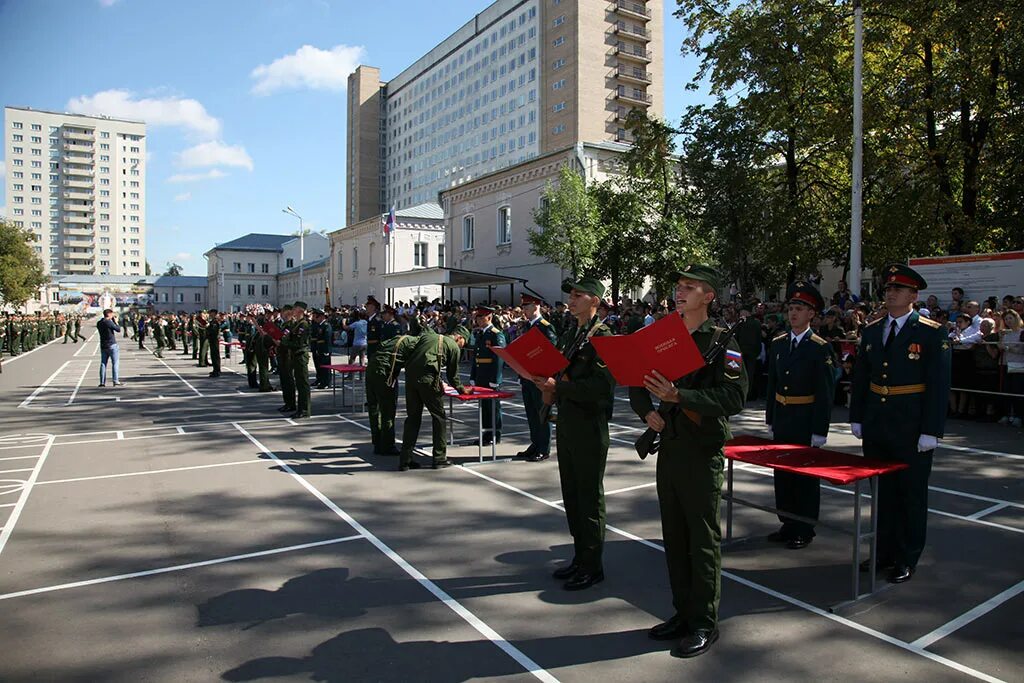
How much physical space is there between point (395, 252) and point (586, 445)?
2011 inches

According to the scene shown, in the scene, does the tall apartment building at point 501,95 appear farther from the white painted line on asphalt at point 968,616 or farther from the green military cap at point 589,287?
the white painted line on asphalt at point 968,616

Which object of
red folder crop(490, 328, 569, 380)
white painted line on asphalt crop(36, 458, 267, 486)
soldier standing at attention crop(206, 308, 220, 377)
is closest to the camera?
red folder crop(490, 328, 569, 380)

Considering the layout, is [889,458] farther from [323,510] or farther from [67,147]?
[67,147]

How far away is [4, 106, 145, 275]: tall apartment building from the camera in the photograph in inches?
4968

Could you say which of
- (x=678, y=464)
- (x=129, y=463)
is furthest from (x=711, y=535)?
(x=129, y=463)

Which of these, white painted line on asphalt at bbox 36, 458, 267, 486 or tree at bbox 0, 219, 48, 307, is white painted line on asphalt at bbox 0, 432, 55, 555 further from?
tree at bbox 0, 219, 48, 307

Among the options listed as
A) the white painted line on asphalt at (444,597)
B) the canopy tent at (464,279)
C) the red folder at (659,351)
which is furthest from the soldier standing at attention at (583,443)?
the canopy tent at (464,279)

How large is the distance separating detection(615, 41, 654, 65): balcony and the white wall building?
3021 cm

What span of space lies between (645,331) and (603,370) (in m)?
1.33

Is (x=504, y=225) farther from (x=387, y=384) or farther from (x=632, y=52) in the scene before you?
(x=632, y=52)

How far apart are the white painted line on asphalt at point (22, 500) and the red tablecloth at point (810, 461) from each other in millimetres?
6063

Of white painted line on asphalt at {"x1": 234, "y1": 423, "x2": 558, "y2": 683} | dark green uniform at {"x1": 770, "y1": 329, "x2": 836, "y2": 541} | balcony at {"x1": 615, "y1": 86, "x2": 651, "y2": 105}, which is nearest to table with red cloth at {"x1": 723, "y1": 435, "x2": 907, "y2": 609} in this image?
dark green uniform at {"x1": 770, "y1": 329, "x2": 836, "y2": 541}

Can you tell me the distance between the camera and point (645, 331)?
3.83 metres

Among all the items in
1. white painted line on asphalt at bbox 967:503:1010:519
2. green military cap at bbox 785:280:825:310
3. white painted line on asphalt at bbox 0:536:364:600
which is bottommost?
white painted line on asphalt at bbox 0:536:364:600
